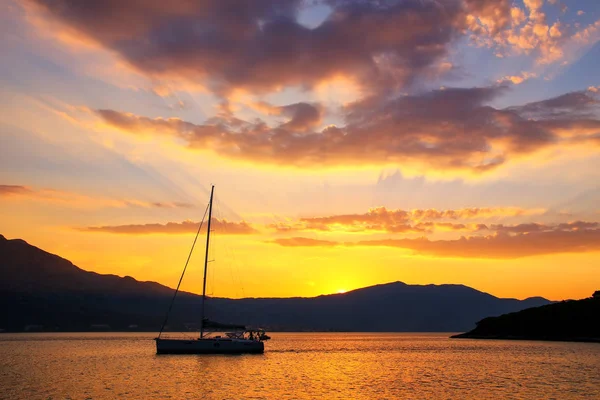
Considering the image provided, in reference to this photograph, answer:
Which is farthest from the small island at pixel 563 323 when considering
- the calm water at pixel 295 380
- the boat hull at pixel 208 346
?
the boat hull at pixel 208 346

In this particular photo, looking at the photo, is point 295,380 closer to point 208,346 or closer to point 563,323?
point 208,346

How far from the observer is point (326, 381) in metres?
62.9

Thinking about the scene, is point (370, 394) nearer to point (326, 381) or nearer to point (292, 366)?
point (326, 381)

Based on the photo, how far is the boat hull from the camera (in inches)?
3420

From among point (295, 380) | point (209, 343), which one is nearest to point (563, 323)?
point (209, 343)

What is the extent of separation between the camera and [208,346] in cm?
8719

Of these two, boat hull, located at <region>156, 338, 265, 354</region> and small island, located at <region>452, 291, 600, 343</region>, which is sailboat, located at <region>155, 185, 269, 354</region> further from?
small island, located at <region>452, 291, 600, 343</region>

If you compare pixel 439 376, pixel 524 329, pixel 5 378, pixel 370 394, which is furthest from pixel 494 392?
pixel 524 329

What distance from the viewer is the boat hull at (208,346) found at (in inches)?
3420

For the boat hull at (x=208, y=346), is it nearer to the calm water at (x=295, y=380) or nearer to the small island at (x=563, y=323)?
the calm water at (x=295, y=380)

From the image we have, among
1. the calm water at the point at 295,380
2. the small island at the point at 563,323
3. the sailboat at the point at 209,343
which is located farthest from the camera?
the small island at the point at 563,323

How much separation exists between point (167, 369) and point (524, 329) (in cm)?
15278

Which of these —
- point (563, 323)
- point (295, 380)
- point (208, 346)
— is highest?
point (563, 323)

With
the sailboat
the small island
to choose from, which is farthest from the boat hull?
the small island
